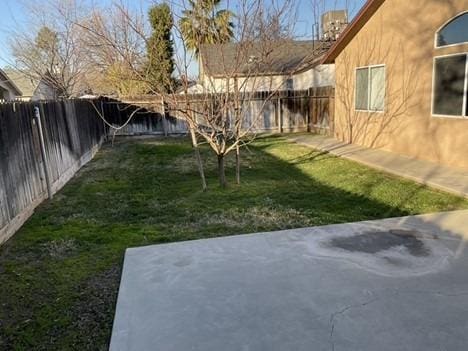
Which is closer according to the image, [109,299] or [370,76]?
[109,299]

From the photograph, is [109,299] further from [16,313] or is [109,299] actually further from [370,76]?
[370,76]

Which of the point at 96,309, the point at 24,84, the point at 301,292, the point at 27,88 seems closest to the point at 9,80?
the point at 27,88

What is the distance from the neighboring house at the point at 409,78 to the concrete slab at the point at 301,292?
385cm

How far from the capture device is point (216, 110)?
6.20 m

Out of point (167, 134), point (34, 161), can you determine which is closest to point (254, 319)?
point (34, 161)

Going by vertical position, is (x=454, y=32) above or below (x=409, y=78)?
above

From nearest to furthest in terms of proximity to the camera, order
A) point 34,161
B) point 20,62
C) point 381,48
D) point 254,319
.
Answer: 1. point 254,319
2. point 34,161
3. point 381,48
4. point 20,62

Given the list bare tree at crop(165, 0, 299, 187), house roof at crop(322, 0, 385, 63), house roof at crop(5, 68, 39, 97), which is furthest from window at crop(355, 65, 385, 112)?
house roof at crop(5, 68, 39, 97)

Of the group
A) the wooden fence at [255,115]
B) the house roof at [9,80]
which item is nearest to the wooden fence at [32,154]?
the wooden fence at [255,115]

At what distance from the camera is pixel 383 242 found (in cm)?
361

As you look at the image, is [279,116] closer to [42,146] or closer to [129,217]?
[42,146]

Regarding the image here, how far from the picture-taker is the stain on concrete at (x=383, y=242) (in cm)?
343

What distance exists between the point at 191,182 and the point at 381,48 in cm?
561

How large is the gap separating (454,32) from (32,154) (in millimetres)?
7229
